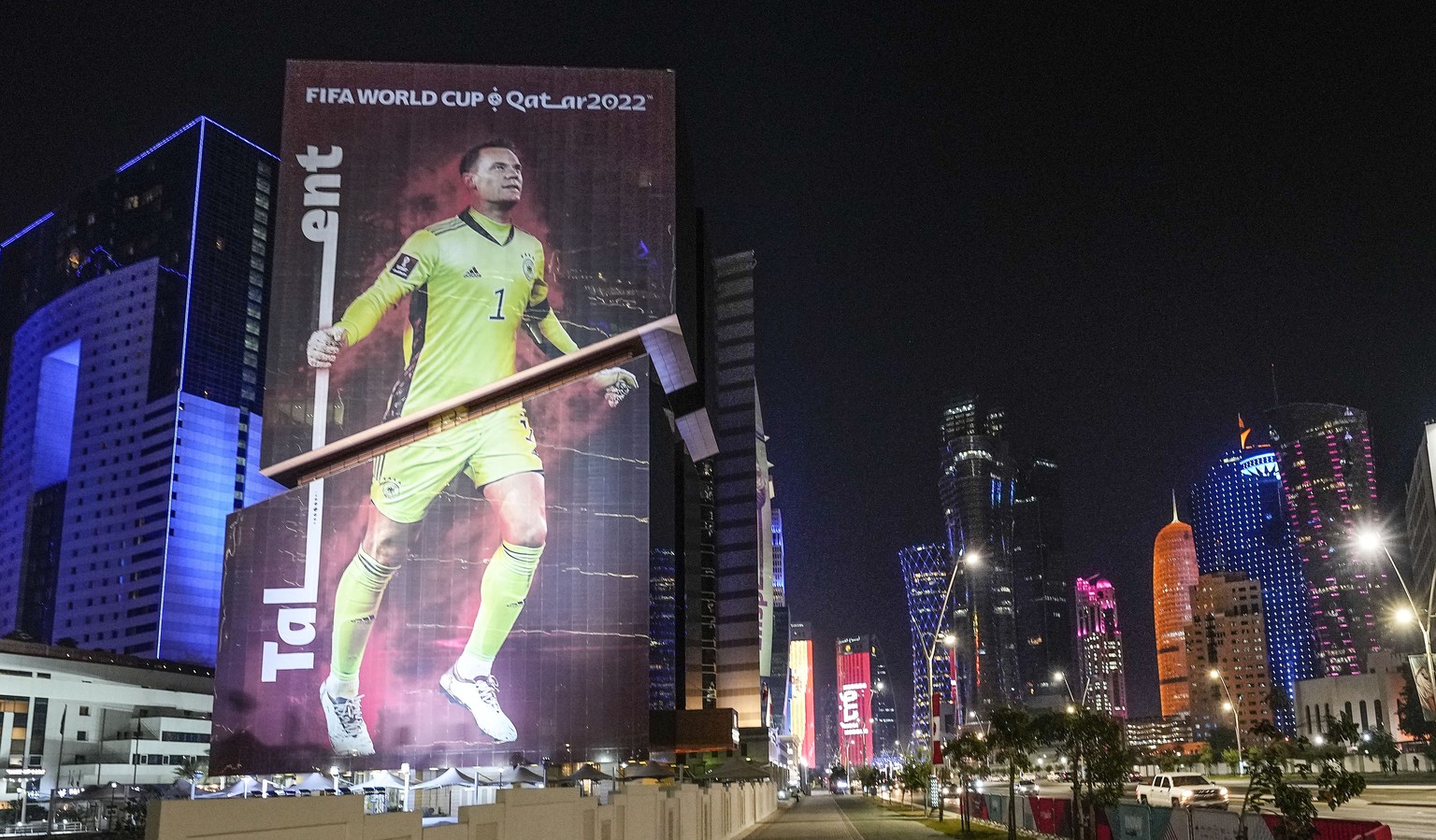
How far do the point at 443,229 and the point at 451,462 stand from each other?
539 inches

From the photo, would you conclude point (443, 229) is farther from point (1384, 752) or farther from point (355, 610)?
point (1384, 752)

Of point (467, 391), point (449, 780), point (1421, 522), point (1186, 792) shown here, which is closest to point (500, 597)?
point (449, 780)

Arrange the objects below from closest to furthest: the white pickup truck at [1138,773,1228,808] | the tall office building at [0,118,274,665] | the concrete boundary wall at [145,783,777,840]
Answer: the concrete boundary wall at [145,783,777,840], the white pickup truck at [1138,773,1228,808], the tall office building at [0,118,274,665]

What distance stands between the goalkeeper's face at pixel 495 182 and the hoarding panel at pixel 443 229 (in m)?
0.12

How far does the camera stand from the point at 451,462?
72250 millimetres

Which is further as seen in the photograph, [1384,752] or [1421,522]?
[1421,522]

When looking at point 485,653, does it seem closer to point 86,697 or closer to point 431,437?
point 431,437

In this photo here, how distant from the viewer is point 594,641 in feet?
231

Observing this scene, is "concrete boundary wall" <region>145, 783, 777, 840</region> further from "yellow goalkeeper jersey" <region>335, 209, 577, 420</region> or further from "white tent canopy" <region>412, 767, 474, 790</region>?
"yellow goalkeeper jersey" <region>335, 209, 577, 420</region>

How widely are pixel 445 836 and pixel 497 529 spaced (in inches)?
2259

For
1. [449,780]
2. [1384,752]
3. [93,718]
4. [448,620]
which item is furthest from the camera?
[93,718]

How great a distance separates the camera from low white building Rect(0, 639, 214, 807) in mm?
94000

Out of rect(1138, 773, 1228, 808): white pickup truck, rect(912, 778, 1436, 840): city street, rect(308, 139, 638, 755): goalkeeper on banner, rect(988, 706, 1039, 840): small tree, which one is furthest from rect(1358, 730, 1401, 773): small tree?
rect(308, 139, 638, 755): goalkeeper on banner

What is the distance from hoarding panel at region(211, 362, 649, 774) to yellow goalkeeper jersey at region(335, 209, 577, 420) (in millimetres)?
3143
